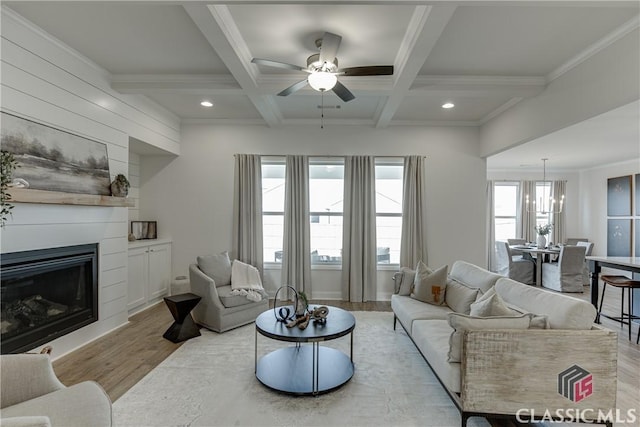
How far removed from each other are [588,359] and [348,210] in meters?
3.71

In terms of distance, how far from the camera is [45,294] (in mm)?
3043

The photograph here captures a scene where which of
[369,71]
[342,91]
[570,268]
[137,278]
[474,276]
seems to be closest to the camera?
[369,71]

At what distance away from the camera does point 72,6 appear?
2.54 m

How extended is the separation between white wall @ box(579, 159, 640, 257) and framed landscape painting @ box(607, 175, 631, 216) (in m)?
0.11

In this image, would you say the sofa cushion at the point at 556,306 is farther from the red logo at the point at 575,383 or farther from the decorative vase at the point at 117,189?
the decorative vase at the point at 117,189

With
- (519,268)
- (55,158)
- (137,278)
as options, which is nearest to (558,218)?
(519,268)

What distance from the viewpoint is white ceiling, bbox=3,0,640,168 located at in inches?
97.7

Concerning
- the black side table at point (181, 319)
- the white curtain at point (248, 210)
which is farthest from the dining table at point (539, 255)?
the black side table at point (181, 319)

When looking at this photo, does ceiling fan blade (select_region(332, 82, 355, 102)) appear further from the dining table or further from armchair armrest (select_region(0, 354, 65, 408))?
the dining table

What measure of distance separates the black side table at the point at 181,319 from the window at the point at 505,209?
24.7ft

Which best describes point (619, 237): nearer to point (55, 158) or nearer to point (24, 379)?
point (24, 379)

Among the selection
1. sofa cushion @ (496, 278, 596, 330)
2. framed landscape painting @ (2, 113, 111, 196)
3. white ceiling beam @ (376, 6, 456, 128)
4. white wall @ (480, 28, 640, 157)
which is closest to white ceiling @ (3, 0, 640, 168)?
white ceiling beam @ (376, 6, 456, 128)

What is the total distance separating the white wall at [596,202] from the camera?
7.55m

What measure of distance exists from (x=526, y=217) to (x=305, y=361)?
743 cm
